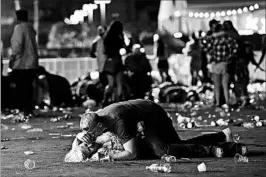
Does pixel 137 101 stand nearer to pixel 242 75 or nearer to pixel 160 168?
pixel 160 168

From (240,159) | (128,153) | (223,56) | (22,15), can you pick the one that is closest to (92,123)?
(128,153)

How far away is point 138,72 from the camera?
25.5 m

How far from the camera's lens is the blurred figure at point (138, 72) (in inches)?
997

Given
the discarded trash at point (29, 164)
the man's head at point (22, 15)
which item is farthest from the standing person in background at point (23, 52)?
the discarded trash at point (29, 164)

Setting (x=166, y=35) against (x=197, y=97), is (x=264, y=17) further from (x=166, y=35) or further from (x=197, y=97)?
(x=197, y=97)

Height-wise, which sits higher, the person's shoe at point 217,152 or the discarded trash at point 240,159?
the person's shoe at point 217,152

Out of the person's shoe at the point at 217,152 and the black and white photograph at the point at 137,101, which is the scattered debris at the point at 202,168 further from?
the person's shoe at the point at 217,152

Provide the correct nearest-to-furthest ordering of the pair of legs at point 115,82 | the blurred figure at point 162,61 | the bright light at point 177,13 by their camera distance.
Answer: the pair of legs at point 115,82 → the blurred figure at point 162,61 → the bright light at point 177,13

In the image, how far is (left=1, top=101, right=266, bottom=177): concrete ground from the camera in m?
10.3

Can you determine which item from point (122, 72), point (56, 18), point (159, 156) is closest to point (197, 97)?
point (122, 72)

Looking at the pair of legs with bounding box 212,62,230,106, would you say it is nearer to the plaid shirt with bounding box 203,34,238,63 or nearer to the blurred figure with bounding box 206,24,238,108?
the blurred figure with bounding box 206,24,238,108

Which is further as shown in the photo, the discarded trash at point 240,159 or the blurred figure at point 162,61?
the blurred figure at point 162,61

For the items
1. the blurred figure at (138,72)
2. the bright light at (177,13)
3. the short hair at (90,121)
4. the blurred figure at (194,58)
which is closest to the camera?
the short hair at (90,121)

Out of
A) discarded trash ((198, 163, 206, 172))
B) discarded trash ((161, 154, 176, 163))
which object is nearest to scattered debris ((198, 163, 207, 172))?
discarded trash ((198, 163, 206, 172))
